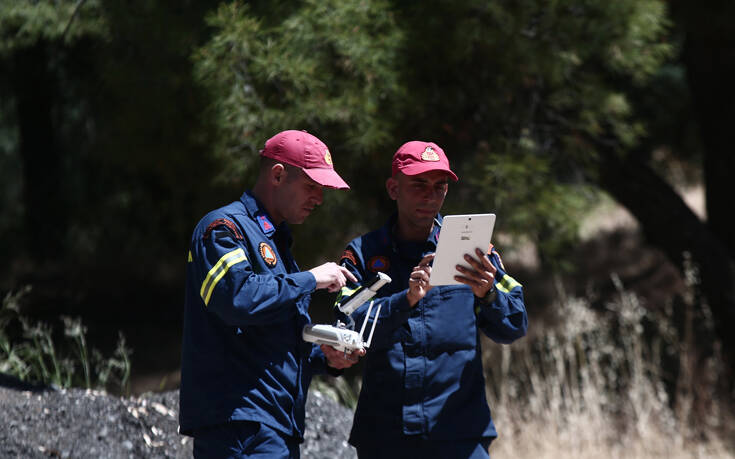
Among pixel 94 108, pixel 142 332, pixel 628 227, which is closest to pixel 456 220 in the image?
pixel 94 108

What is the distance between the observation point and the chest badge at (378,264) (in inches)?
100

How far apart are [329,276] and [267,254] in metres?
0.18

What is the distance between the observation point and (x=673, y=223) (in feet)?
20.4

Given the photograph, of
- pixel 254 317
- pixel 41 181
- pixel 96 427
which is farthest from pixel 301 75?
pixel 41 181

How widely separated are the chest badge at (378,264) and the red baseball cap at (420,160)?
0.88ft

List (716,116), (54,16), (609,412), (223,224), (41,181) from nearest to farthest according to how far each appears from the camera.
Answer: (223,224) → (54,16) → (609,412) → (716,116) → (41,181)

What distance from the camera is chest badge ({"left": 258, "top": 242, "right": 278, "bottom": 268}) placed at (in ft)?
7.42

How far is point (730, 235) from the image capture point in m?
7.07

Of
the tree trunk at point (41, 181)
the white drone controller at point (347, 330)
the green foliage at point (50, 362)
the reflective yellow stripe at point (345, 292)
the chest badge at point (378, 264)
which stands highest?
the white drone controller at point (347, 330)

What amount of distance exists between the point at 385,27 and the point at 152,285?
6350mm

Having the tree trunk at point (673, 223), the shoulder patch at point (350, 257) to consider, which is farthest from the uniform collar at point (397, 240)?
the tree trunk at point (673, 223)

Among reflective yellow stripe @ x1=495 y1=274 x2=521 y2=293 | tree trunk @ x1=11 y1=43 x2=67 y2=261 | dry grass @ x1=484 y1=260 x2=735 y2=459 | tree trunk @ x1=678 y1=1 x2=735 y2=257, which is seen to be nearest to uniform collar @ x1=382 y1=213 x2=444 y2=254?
reflective yellow stripe @ x1=495 y1=274 x2=521 y2=293

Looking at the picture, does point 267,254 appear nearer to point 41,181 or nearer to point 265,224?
point 265,224

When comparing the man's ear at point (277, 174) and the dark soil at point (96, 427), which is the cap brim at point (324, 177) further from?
the dark soil at point (96, 427)
